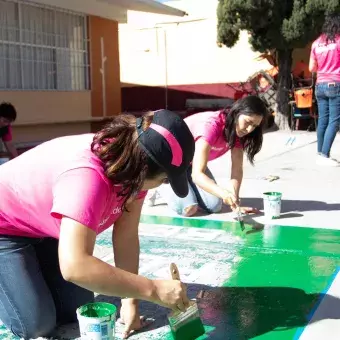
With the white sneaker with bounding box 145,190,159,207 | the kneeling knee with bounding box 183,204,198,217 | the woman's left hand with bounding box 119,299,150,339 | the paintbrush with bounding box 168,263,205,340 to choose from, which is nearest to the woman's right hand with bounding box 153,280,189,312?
the paintbrush with bounding box 168,263,205,340

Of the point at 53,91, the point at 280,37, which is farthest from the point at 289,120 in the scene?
the point at 53,91

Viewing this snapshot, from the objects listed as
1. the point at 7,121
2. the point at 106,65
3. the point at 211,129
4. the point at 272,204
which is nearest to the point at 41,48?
the point at 106,65

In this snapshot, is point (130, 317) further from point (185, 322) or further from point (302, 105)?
point (302, 105)

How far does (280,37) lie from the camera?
36.1ft

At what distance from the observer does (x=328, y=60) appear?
22.7ft

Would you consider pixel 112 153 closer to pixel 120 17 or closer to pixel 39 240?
pixel 39 240

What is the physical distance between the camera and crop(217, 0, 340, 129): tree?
34.9ft

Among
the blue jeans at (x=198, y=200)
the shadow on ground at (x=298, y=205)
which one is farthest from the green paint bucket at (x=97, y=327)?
the shadow on ground at (x=298, y=205)

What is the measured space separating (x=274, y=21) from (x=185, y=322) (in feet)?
31.4

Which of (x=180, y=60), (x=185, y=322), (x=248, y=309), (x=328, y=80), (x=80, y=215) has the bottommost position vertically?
(x=248, y=309)

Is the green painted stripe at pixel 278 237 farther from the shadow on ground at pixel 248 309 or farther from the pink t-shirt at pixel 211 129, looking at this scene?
the shadow on ground at pixel 248 309

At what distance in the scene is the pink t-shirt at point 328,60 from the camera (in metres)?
6.84

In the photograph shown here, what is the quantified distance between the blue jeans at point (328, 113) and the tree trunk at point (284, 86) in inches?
195

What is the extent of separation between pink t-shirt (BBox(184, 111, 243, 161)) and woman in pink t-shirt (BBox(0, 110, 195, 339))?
169 cm
